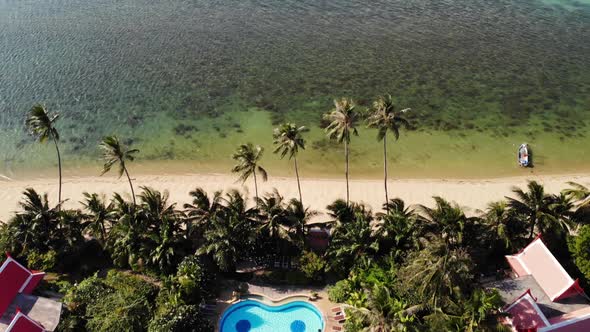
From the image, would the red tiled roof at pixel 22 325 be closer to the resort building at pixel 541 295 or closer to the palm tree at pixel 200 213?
the palm tree at pixel 200 213

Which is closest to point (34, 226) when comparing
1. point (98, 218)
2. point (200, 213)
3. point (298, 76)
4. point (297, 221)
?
point (98, 218)

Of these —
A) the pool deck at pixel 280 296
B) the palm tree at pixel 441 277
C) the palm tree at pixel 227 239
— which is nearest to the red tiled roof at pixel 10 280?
the palm tree at pixel 227 239

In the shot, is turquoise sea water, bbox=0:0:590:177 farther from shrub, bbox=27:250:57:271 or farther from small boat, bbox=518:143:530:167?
shrub, bbox=27:250:57:271

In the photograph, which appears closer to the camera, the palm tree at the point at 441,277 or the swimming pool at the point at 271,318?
the palm tree at the point at 441,277

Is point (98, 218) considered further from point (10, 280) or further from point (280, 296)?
point (280, 296)

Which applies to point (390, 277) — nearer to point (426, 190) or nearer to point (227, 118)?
point (426, 190)

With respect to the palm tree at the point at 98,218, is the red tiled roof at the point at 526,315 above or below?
below
